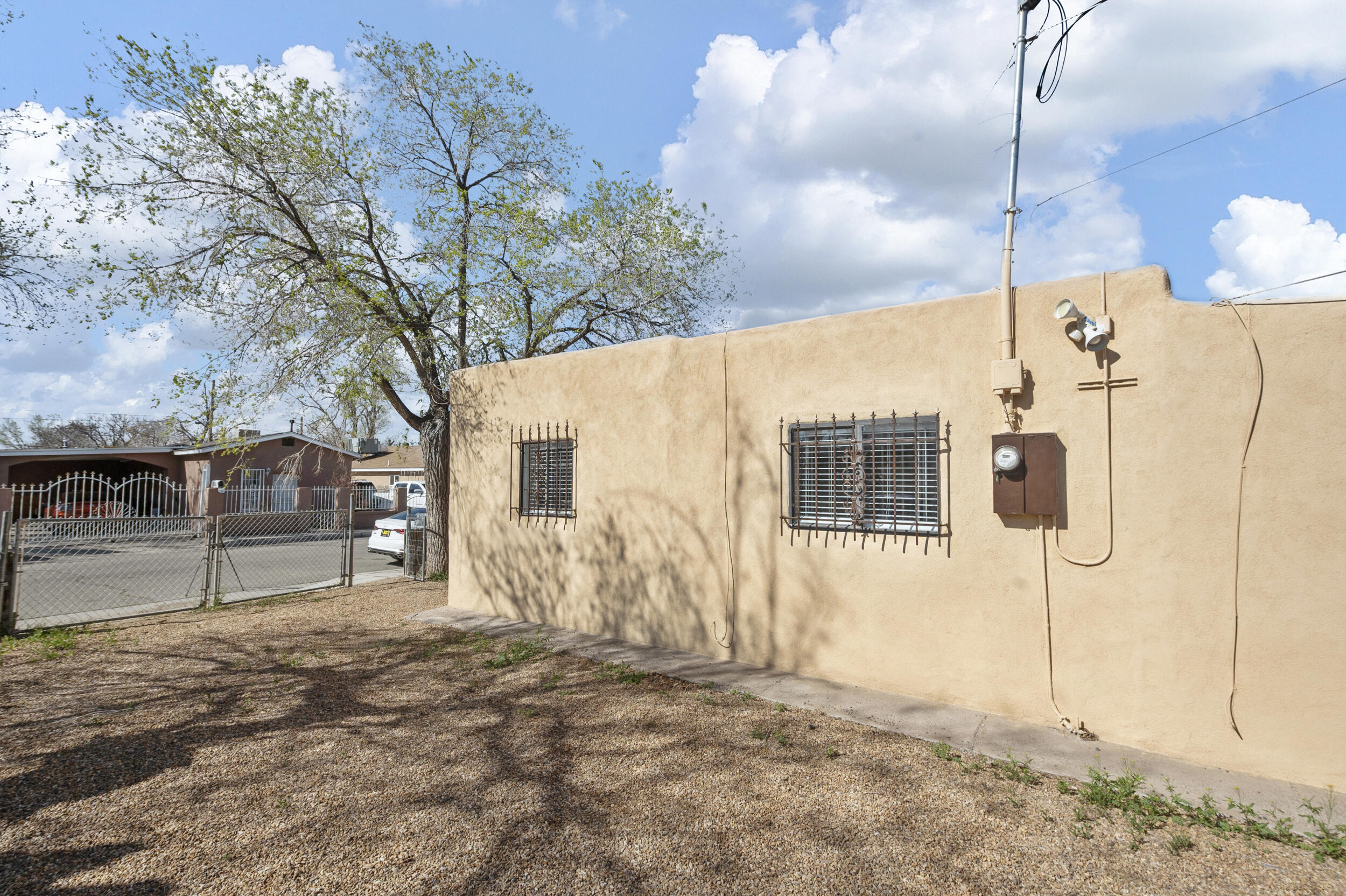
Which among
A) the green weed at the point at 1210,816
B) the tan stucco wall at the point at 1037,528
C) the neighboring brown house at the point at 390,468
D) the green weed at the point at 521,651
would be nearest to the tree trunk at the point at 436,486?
the green weed at the point at 521,651

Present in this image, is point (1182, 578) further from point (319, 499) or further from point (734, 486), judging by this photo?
point (319, 499)

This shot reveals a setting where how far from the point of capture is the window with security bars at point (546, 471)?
7379 mm

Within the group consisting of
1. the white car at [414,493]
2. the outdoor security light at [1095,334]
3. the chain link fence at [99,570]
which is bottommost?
the chain link fence at [99,570]

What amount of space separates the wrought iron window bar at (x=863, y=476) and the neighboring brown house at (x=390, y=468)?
34.6 metres

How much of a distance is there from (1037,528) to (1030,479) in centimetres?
37

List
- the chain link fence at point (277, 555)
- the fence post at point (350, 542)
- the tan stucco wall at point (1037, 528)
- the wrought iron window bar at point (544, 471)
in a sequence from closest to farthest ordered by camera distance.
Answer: the tan stucco wall at point (1037, 528), the wrought iron window bar at point (544, 471), the chain link fence at point (277, 555), the fence post at point (350, 542)

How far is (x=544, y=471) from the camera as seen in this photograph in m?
7.67

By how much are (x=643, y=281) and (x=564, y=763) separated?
9.06 m

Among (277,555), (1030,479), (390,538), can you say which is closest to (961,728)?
(1030,479)

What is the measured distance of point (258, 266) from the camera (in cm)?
950

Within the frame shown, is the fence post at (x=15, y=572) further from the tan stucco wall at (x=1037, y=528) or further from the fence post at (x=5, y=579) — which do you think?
the tan stucco wall at (x=1037, y=528)

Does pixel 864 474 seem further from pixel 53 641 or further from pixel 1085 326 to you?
pixel 53 641

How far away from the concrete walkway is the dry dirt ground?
256 mm

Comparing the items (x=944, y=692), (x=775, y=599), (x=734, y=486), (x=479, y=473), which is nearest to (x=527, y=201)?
(x=479, y=473)
